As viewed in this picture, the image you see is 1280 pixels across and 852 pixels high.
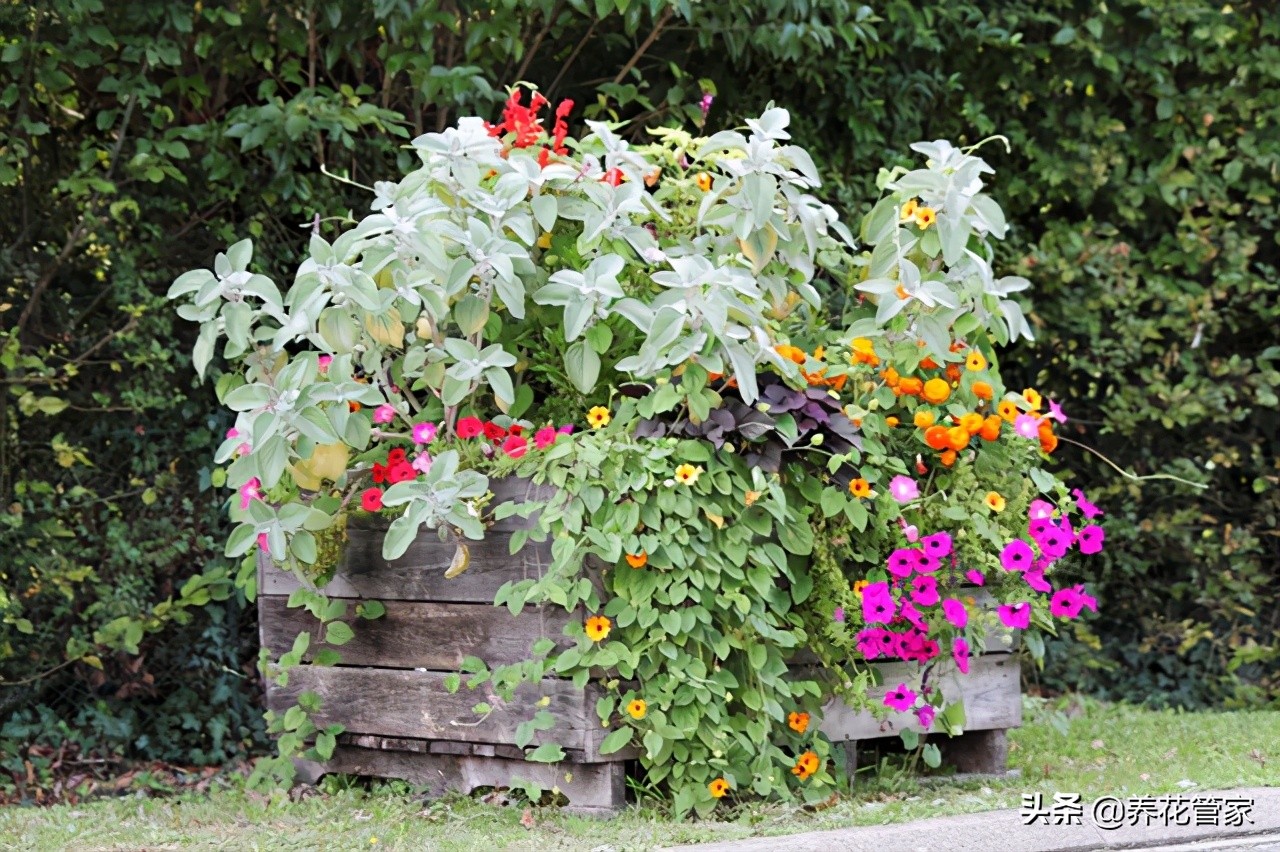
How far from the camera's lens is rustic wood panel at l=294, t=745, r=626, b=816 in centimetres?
299

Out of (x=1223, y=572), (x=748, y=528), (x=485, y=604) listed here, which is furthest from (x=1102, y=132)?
(x=485, y=604)

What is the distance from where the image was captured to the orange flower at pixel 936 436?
10.3ft

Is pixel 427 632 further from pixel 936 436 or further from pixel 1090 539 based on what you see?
pixel 1090 539

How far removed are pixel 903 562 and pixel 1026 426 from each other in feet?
1.55

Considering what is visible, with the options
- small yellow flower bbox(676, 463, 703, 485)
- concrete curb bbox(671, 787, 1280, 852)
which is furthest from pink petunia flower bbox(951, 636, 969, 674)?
small yellow flower bbox(676, 463, 703, 485)

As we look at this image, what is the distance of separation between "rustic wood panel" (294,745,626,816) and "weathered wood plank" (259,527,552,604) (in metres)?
0.38

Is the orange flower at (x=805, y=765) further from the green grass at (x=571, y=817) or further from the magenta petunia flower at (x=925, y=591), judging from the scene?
the magenta petunia flower at (x=925, y=591)

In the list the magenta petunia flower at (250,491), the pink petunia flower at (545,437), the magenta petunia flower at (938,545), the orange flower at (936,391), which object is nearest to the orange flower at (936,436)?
the orange flower at (936,391)

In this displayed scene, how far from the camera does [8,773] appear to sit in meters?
3.88

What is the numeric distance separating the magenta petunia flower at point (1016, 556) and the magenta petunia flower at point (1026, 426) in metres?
0.28

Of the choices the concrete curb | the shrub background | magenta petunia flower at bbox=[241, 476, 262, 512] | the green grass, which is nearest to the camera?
the concrete curb

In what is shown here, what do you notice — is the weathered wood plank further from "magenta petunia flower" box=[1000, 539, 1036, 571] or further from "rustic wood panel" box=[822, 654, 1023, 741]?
"magenta petunia flower" box=[1000, 539, 1036, 571]

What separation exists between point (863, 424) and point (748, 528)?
0.39 metres

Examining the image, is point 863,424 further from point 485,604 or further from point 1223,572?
→ point 1223,572
